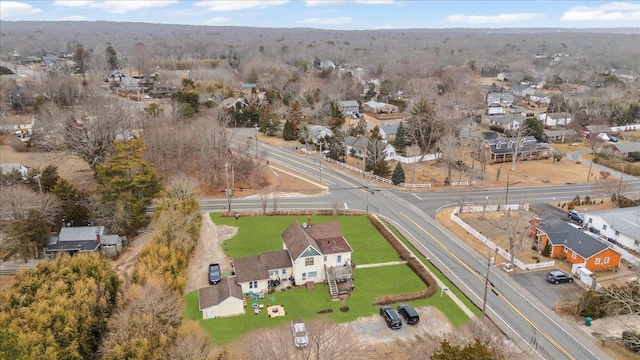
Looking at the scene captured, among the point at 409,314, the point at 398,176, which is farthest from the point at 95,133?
the point at 409,314

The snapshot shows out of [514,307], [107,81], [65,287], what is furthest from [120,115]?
[107,81]

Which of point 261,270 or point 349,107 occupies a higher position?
point 349,107

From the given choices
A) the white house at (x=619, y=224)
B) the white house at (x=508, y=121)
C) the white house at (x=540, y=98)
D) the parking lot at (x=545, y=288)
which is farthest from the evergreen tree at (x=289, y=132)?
the white house at (x=540, y=98)

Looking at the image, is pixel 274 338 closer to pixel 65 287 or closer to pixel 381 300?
pixel 381 300

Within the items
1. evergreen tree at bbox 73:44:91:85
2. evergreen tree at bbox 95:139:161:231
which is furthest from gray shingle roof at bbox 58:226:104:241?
evergreen tree at bbox 73:44:91:85

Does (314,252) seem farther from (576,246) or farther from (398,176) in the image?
(398,176)

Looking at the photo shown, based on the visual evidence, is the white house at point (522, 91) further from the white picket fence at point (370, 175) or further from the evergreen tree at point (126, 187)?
the evergreen tree at point (126, 187)
